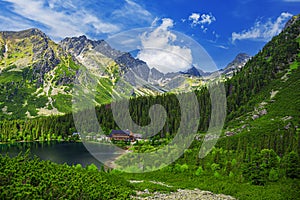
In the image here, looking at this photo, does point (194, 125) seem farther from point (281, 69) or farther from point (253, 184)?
point (253, 184)

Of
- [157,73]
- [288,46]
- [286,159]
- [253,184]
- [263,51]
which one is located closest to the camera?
[157,73]

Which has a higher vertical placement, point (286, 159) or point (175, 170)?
point (286, 159)

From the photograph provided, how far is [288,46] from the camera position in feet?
461

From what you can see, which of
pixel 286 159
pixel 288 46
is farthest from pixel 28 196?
pixel 288 46

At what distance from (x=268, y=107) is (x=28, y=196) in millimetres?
100722

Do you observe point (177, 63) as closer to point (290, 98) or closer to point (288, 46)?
point (290, 98)

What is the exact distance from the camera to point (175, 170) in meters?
41.8

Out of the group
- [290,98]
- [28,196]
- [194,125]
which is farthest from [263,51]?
[28,196]

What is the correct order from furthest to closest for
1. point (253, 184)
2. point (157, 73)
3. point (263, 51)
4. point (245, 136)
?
point (263, 51) → point (245, 136) → point (253, 184) → point (157, 73)

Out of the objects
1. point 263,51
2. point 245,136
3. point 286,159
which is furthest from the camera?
point 263,51

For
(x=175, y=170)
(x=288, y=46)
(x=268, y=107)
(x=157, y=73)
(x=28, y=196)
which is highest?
(x=288, y=46)

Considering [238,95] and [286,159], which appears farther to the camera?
[238,95]

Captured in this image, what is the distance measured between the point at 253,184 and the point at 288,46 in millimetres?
128501

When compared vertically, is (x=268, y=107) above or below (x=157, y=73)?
above
